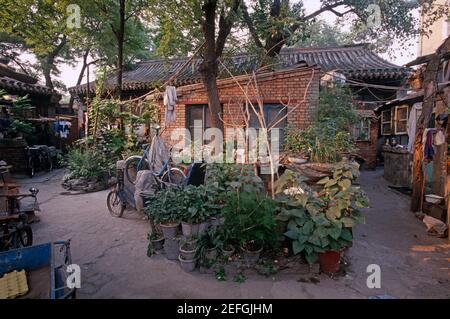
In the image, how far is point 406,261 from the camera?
13.8 ft

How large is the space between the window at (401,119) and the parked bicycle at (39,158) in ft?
47.7

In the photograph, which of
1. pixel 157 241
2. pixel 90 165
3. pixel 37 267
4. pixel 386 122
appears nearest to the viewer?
pixel 37 267

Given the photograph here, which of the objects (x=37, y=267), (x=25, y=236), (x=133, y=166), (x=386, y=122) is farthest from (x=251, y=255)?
(x=386, y=122)

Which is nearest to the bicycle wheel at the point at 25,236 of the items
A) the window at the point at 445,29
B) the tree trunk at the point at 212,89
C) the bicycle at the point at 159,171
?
the bicycle at the point at 159,171

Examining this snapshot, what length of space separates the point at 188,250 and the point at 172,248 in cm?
34

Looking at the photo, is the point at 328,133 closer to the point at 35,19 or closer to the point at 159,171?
the point at 159,171

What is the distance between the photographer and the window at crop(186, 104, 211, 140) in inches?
344

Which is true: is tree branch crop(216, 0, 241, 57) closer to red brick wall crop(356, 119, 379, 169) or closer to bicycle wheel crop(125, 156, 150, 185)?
bicycle wheel crop(125, 156, 150, 185)

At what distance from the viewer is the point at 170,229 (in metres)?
4.13

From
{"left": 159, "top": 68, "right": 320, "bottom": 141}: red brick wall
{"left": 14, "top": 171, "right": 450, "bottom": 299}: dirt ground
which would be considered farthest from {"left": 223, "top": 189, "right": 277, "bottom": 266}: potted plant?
{"left": 159, "top": 68, "right": 320, "bottom": 141}: red brick wall

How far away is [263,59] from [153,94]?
366 centimetres
